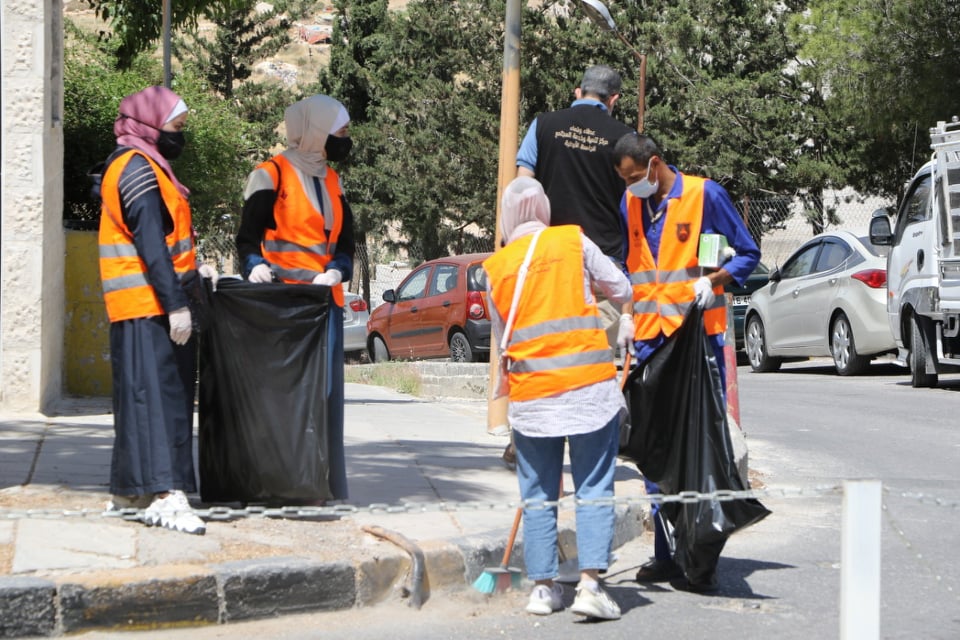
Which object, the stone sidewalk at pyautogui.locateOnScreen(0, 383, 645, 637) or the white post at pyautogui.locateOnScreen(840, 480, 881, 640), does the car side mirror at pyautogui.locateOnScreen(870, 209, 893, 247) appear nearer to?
the stone sidewalk at pyautogui.locateOnScreen(0, 383, 645, 637)

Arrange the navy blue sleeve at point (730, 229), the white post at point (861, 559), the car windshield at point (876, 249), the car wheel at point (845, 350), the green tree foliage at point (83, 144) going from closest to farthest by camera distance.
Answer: the white post at point (861, 559)
the navy blue sleeve at point (730, 229)
the green tree foliage at point (83, 144)
the car windshield at point (876, 249)
the car wheel at point (845, 350)

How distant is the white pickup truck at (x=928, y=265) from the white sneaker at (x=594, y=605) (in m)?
9.27

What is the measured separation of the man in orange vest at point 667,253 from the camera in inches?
229

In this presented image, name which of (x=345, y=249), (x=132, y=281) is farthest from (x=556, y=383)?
(x=132, y=281)

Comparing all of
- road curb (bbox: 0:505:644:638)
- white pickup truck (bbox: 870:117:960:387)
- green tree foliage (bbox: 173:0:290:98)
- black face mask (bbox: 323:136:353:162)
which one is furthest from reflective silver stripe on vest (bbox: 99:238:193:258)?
green tree foliage (bbox: 173:0:290:98)

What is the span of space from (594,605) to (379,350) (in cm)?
1540

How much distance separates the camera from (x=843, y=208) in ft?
138

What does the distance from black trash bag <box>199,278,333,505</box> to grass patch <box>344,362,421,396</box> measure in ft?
27.6

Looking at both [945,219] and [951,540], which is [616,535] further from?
[945,219]

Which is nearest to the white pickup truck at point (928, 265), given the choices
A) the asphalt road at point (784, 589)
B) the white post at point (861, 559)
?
the asphalt road at point (784, 589)

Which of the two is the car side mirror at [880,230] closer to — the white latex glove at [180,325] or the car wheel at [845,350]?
the car wheel at [845,350]

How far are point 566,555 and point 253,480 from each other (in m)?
1.45

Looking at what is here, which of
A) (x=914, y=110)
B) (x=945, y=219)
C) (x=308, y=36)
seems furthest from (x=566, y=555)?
(x=308, y=36)

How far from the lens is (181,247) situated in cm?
595
